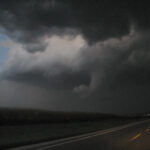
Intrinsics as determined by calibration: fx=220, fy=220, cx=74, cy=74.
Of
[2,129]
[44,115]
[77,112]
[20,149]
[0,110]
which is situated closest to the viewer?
Answer: [20,149]

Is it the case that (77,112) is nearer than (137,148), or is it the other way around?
(137,148)

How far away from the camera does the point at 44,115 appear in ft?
93.1

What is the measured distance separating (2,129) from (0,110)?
6.63m

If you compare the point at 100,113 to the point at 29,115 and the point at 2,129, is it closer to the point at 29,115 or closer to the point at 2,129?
the point at 29,115

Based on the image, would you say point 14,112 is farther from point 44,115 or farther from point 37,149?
point 37,149

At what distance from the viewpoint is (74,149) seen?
Answer: 9891 mm

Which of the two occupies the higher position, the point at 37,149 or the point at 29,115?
the point at 29,115

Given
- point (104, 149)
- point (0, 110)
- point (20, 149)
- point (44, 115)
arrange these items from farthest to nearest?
point (44, 115) → point (0, 110) → point (20, 149) → point (104, 149)

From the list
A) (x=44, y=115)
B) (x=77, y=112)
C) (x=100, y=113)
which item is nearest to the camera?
(x=44, y=115)

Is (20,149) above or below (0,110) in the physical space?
below

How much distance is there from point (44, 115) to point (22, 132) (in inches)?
448

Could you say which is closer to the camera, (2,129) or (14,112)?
(2,129)

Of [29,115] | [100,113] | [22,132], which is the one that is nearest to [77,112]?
[100,113]

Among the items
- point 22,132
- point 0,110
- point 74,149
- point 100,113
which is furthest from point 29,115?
point 100,113
